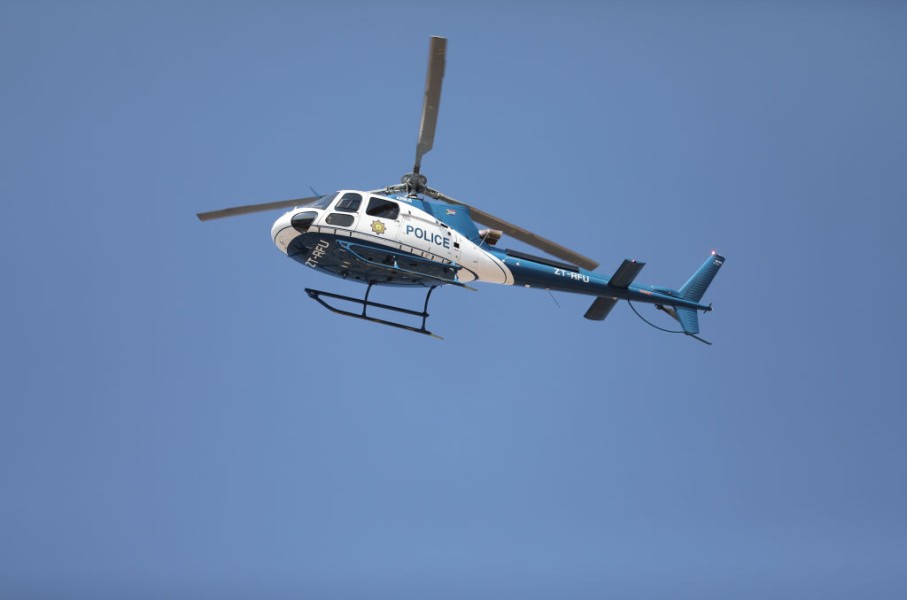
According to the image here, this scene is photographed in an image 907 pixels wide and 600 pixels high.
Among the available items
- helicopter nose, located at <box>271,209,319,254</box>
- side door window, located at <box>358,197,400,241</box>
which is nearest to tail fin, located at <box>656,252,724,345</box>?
side door window, located at <box>358,197,400,241</box>

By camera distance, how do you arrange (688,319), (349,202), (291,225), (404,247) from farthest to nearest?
(688,319) < (404,247) < (349,202) < (291,225)

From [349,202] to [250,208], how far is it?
154cm

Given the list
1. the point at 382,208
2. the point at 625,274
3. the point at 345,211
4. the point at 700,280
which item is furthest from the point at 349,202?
the point at 700,280

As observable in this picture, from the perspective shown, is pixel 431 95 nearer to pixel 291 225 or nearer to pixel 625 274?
pixel 291 225

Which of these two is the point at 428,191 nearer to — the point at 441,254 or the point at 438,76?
the point at 441,254

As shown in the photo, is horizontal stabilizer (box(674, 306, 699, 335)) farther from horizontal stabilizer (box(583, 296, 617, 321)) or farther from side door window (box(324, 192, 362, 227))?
side door window (box(324, 192, 362, 227))

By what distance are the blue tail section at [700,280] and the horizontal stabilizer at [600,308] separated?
49.1 inches

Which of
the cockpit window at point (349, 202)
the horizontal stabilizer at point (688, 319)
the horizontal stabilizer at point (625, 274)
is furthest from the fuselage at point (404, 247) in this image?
the horizontal stabilizer at point (688, 319)

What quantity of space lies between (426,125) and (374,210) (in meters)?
1.52

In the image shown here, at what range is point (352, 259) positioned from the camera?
12.4 m

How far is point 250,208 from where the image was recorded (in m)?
12.6

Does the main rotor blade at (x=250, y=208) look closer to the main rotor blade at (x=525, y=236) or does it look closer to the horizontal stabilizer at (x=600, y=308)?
the main rotor blade at (x=525, y=236)

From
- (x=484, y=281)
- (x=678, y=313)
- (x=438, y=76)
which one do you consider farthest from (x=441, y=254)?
(x=678, y=313)

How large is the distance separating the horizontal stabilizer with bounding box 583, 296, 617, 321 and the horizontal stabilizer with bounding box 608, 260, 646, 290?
57 centimetres
